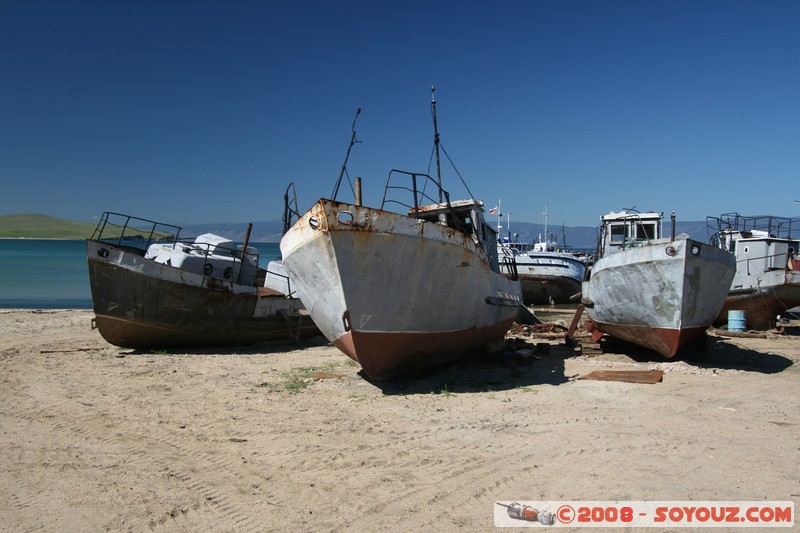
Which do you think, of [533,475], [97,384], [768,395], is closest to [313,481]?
[533,475]

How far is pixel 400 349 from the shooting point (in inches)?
321

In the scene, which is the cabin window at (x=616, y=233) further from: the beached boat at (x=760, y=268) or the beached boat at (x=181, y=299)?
the beached boat at (x=181, y=299)

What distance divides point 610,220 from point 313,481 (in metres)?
12.5

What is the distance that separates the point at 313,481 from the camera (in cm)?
475

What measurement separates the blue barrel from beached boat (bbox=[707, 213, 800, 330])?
1238mm

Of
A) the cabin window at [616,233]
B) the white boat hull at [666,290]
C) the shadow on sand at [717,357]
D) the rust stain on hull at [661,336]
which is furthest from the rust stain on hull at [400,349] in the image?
the cabin window at [616,233]

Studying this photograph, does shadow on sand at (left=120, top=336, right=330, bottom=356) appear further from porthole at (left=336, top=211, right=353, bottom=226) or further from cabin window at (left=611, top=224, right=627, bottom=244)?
cabin window at (left=611, top=224, right=627, bottom=244)

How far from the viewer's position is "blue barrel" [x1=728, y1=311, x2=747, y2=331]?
15422 millimetres

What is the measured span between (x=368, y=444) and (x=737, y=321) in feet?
46.5

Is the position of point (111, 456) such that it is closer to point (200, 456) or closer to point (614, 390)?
point (200, 456)

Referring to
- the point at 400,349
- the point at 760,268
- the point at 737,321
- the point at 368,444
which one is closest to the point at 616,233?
the point at 737,321

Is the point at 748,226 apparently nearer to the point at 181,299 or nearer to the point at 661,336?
the point at 661,336

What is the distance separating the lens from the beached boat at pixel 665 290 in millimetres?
9500

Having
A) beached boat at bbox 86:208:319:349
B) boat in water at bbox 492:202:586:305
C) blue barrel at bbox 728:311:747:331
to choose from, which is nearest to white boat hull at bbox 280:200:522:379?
beached boat at bbox 86:208:319:349
